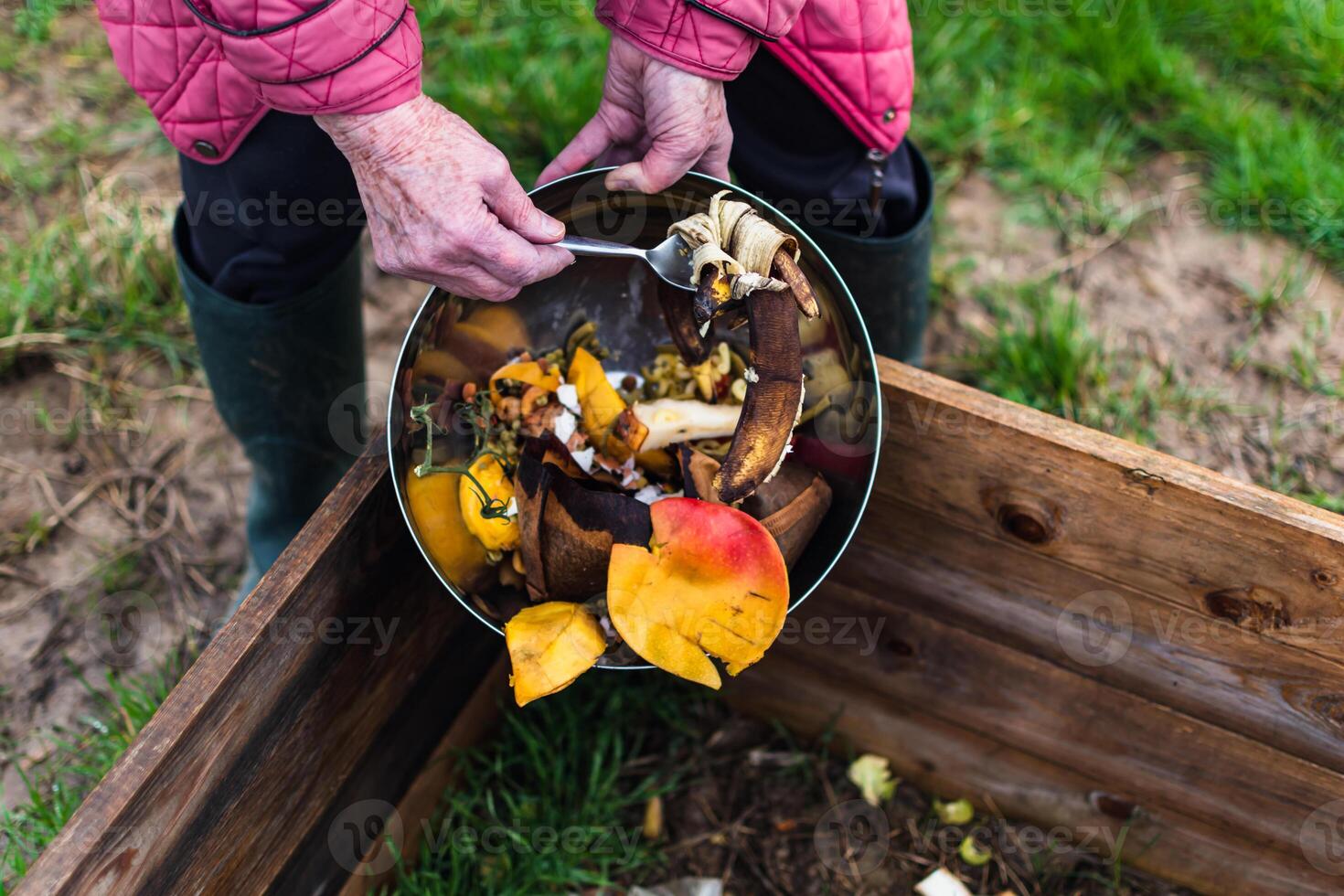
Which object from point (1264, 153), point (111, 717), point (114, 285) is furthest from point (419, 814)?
point (1264, 153)

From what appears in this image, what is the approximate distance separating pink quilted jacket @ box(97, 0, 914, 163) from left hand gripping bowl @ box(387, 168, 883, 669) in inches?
7.2

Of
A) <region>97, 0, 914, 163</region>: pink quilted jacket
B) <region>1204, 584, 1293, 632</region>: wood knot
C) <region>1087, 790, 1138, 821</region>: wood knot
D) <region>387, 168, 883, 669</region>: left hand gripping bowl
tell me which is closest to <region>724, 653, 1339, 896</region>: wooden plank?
<region>1087, 790, 1138, 821</region>: wood knot

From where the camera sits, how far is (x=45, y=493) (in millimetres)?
2133

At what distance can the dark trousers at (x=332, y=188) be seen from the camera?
144cm

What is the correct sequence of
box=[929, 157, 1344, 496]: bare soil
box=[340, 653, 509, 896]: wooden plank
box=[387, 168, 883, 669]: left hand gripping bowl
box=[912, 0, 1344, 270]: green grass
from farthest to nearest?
box=[912, 0, 1344, 270]: green grass < box=[929, 157, 1344, 496]: bare soil < box=[340, 653, 509, 896]: wooden plank < box=[387, 168, 883, 669]: left hand gripping bowl

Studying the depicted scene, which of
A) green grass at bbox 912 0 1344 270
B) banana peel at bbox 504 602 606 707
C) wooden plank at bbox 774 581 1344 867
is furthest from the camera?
green grass at bbox 912 0 1344 270

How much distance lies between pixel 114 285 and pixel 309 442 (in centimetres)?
87

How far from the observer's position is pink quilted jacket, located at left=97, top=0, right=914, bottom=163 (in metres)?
1.05

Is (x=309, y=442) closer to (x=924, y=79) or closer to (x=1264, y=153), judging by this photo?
(x=924, y=79)

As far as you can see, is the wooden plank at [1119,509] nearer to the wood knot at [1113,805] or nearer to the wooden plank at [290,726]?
the wood knot at [1113,805]

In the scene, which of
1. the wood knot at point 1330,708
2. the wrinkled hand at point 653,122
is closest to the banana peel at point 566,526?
the wrinkled hand at point 653,122

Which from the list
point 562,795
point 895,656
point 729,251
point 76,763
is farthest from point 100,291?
point 895,656

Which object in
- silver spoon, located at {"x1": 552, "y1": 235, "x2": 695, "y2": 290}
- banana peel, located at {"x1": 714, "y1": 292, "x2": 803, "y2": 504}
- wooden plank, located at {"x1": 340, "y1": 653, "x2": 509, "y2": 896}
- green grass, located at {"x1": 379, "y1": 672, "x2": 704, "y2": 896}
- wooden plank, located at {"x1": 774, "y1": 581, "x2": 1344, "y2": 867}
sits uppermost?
silver spoon, located at {"x1": 552, "y1": 235, "x2": 695, "y2": 290}

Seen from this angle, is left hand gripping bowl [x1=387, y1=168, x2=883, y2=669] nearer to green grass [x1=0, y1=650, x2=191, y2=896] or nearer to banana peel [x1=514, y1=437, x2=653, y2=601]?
banana peel [x1=514, y1=437, x2=653, y2=601]
